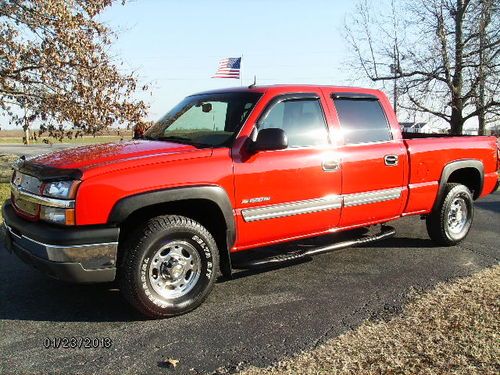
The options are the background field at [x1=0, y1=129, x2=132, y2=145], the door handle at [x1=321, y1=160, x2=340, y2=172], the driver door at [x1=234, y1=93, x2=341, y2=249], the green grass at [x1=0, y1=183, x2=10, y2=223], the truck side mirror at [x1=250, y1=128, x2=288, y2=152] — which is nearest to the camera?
the truck side mirror at [x1=250, y1=128, x2=288, y2=152]

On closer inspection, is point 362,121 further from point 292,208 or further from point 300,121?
point 292,208

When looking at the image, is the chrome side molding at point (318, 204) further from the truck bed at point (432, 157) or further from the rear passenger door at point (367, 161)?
the truck bed at point (432, 157)

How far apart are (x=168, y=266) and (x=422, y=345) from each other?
203 centimetres

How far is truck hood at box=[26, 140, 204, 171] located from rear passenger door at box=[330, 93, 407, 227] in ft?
5.65

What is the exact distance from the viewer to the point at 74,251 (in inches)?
138

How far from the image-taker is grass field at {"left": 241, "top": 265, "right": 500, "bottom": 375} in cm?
306

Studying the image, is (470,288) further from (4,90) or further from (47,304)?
(4,90)

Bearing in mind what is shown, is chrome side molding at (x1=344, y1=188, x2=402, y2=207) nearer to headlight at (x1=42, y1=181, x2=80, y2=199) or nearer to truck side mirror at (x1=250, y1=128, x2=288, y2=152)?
truck side mirror at (x1=250, y1=128, x2=288, y2=152)

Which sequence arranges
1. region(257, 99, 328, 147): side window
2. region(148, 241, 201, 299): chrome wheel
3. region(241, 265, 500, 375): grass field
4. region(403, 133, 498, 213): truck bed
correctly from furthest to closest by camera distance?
region(403, 133, 498, 213): truck bed, region(257, 99, 328, 147): side window, region(148, 241, 201, 299): chrome wheel, region(241, 265, 500, 375): grass field

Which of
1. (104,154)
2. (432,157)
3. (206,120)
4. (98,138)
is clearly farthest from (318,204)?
(98,138)

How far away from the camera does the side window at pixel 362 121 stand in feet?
16.5

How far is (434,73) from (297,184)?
43.2 feet

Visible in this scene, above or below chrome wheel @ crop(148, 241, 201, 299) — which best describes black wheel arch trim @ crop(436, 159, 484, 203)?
above

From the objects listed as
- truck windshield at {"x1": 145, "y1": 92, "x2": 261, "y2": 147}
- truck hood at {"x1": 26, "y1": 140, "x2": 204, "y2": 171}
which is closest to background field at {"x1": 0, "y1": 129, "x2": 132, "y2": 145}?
truck windshield at {"x1": 145, "y1": 92, "x2": 261, "y2": 147}
